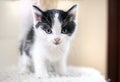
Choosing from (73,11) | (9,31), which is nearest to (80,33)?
(73,11)

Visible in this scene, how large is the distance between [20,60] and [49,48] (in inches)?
6.6

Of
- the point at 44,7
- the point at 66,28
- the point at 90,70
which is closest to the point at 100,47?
the point at 90,70

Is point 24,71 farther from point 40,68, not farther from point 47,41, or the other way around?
point 47,41

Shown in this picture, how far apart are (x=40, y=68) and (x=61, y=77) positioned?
0.38ft

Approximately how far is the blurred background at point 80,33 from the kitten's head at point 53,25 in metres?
0.04

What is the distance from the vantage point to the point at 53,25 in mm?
1099

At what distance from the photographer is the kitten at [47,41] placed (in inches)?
43.7

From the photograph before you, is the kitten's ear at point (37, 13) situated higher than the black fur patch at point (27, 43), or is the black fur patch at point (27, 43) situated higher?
the kitten's ear at point (37, 13)

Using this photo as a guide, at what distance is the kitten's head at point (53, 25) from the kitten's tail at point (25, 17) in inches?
1.2

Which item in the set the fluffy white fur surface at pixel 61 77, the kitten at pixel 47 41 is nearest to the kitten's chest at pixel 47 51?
the kitten at pixel 47 41

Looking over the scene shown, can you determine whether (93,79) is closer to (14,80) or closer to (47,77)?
(47,77)

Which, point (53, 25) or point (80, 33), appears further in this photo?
point (80, 33)

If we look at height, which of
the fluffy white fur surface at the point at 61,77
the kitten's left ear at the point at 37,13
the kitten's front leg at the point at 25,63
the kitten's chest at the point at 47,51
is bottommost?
the fluffy white fur surface at the point at 61,77

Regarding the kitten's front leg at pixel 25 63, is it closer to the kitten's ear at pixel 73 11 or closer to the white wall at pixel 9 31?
the white wall at pixel 9 31
